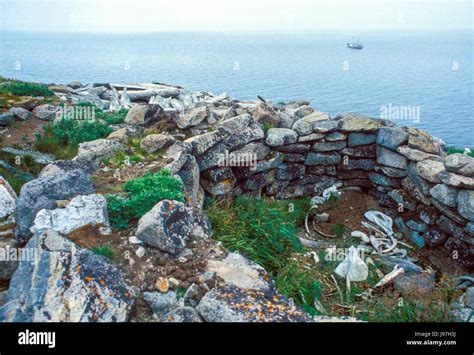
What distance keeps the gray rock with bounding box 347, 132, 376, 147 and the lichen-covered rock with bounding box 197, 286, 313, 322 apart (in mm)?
A: 7589

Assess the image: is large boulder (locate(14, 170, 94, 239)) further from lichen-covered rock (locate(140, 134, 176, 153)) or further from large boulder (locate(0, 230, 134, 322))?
lichen-covered rock (locate(140, 134, 176, 153))

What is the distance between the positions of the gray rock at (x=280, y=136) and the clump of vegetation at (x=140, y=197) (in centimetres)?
442

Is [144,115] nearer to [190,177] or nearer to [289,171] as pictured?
[190,177]

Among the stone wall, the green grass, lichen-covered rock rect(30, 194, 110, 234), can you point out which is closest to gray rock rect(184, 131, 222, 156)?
the stone wall

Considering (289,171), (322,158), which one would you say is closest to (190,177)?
(289,171)

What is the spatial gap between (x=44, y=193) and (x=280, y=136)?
20.8ft

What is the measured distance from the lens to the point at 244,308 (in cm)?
413

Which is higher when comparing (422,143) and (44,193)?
(422,143)

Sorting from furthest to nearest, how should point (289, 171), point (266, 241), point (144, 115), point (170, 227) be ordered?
point (289, 171), point (144, 115), point (266, 241), point (170, 227)

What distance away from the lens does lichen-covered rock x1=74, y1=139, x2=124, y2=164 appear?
24.8 feet

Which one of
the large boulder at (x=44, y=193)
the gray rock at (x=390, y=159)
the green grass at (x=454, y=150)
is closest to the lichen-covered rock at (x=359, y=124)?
the gray rock at (x=390, y=159)

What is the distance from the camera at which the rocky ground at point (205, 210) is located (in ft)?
14.0

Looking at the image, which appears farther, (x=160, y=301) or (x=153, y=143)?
(x=153, y=143)

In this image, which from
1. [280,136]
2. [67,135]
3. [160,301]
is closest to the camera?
[160,301]
